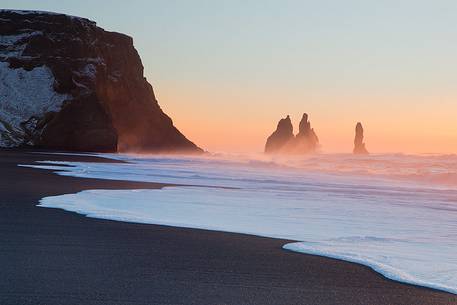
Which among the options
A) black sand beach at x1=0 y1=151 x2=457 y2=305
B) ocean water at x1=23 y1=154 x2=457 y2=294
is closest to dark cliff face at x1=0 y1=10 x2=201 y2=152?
ocean water at x1=23 y1=154 x2=457 y2=294

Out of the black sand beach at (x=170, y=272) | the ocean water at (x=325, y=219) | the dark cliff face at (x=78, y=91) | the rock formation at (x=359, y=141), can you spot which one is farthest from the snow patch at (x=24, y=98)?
the black sand beach at (x=170, y=272)

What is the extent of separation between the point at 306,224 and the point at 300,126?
18173 centimetres

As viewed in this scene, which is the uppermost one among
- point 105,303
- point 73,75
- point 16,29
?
point 16,29

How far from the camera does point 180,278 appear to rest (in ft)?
24.8

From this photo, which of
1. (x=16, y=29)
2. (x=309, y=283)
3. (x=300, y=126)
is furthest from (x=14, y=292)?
(x=300, y=126)

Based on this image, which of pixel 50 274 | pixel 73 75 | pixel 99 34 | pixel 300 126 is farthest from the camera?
pixel 300 126

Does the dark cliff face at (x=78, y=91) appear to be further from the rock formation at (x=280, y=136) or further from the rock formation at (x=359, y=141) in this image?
the rock formation at (x=359, y=141)

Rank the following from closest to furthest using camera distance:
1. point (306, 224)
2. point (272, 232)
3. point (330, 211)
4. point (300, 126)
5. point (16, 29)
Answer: point (272, 232), point (306, 224), point (330, 211), point (16, 29), point (300, 126)

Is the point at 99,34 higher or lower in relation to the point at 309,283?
higher

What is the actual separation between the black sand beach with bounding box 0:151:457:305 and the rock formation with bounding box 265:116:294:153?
181m

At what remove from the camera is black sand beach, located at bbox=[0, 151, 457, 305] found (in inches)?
263

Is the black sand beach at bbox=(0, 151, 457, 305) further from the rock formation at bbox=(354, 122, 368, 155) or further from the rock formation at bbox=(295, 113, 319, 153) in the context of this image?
the rock formation at bbox=(295, 113, 319, 153)

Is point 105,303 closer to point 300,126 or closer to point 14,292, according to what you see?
point 14,292

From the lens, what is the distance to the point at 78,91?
128250 millimetres
